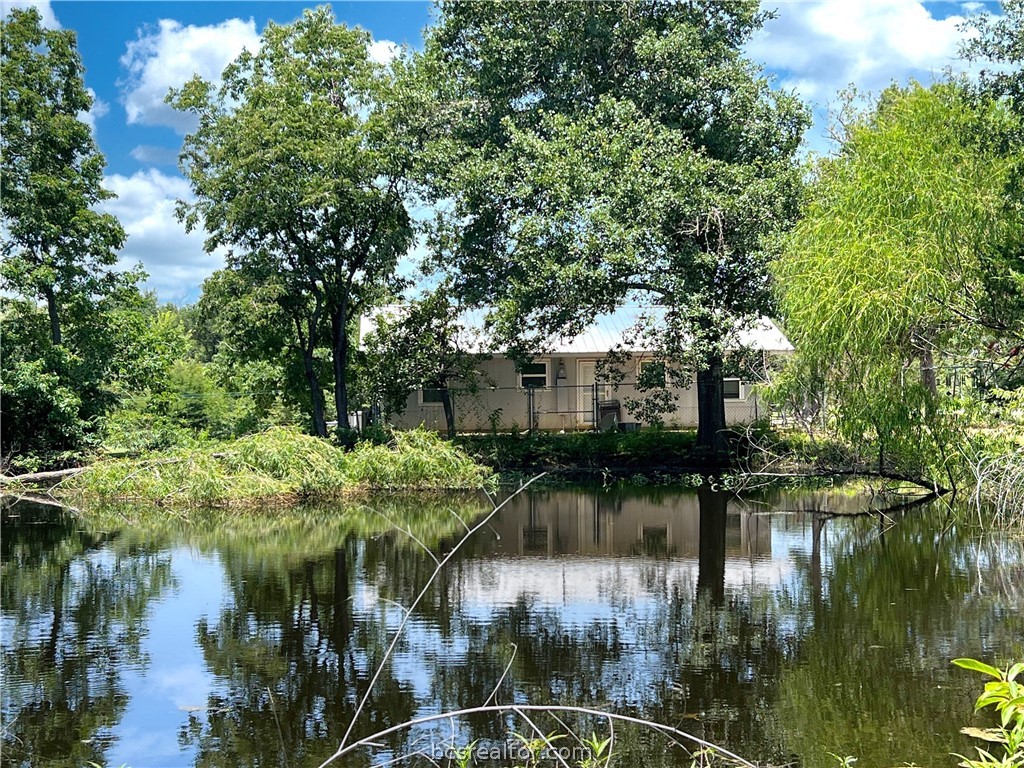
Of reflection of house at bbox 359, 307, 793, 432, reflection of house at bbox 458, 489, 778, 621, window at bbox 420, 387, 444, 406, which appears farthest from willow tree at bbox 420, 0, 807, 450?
window at bbox 420, 387, 444, 406

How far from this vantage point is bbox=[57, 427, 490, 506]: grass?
17266 millimetres

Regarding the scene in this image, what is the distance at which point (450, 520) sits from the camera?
51.2 feet

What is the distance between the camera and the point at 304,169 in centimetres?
2134

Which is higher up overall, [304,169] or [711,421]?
[304,169]

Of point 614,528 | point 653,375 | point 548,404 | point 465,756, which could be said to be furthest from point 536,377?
point 465,756

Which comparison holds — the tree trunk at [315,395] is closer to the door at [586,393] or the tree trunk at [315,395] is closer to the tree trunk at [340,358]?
the tree trunk at [340,358]

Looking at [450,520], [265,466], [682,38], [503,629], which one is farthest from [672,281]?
[503,629]

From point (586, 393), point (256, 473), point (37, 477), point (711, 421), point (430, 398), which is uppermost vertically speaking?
point (586, 393)

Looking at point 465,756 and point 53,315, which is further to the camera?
point 53,315

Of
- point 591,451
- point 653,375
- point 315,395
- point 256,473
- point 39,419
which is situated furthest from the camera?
point 315,395

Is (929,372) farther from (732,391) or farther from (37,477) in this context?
(732,391)

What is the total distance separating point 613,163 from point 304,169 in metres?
7.03

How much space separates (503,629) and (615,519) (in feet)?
24.1

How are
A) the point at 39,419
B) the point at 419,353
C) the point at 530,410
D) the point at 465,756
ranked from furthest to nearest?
the point at 530,410, the point at 419,353, the point at 39,419, the point at 465,756
